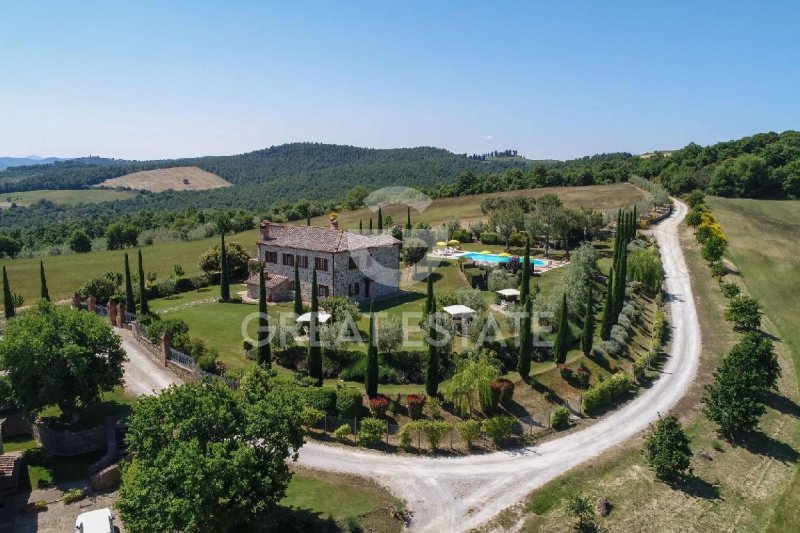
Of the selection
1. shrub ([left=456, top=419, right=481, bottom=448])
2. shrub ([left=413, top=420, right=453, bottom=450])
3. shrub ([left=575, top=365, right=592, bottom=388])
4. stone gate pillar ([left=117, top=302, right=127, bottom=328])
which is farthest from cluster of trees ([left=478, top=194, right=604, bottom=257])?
stone gate pillar ([left=117, top=302, right=127, bottom=328])

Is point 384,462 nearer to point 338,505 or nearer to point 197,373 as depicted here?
point 338,505

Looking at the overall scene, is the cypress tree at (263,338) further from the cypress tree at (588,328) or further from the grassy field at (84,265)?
the grassy field at (84,265)

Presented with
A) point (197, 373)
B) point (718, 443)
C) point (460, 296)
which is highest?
point (460, 296)

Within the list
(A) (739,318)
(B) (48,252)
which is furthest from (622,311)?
(B) (48,252)

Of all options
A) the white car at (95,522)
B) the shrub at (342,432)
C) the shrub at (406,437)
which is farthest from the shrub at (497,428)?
the white car at (95,522)

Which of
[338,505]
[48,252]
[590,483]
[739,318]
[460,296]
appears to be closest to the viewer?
[338,505]

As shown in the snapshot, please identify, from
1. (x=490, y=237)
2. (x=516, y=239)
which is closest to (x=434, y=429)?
(x=516, y=239)

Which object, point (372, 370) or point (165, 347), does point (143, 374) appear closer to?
point (165, 347)
